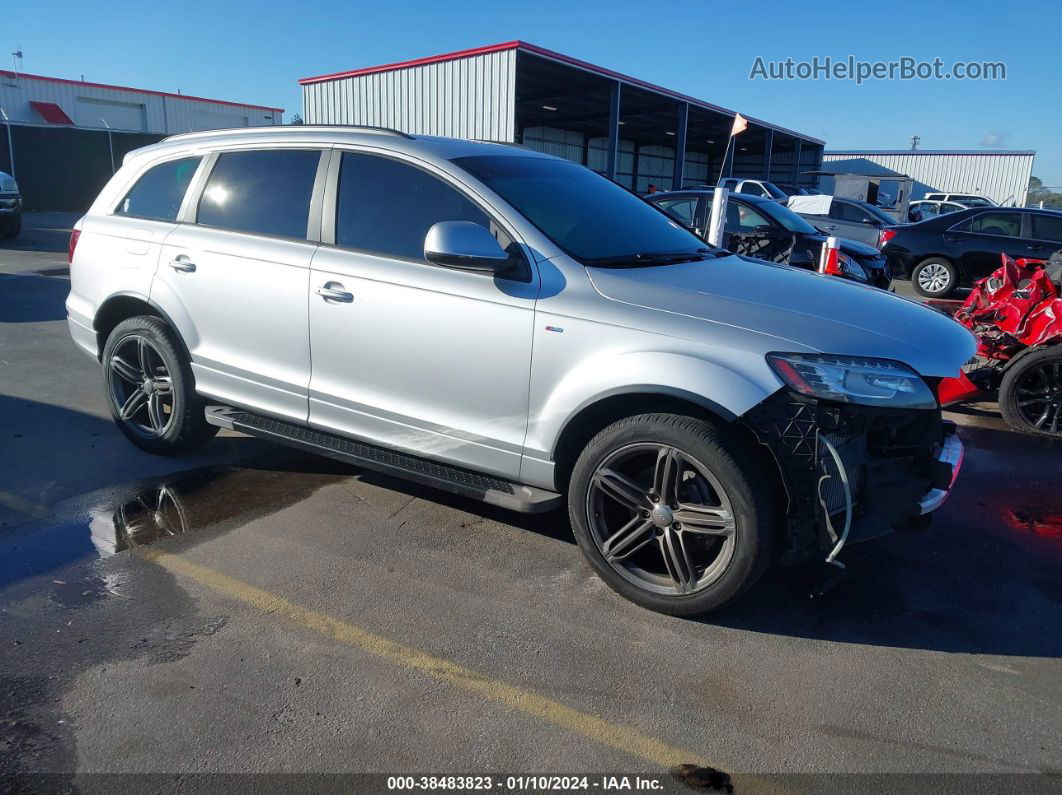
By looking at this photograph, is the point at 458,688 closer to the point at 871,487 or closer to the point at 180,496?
the point at 871,487

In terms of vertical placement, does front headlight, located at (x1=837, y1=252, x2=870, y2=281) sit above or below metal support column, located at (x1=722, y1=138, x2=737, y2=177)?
below

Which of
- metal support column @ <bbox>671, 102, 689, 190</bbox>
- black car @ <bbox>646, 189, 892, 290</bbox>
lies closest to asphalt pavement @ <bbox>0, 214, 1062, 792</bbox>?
black car @ <bbox>646, 189, 892, 290</bbox>

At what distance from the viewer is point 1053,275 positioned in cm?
638

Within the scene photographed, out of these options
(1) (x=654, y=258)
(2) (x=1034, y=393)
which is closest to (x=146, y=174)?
(1) (x=654, y=258)

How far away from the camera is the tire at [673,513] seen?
3.01m

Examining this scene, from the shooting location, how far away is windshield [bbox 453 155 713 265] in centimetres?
365

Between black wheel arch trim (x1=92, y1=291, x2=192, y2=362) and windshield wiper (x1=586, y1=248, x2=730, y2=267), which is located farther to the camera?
black wheel arch trim (x1=92, y1=291, x2=192, y2=362)

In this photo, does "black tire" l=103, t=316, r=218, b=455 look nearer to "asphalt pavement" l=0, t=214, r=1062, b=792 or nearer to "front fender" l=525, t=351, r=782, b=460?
"asphalt pavement" l=0, t=214, r=1062, b=792

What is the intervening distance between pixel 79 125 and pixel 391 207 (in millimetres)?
42017

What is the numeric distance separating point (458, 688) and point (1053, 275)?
6.05 metres

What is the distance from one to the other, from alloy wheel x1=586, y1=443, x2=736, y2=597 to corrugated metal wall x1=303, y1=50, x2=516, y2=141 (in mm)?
15792

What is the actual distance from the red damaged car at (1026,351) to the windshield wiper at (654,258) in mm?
2749

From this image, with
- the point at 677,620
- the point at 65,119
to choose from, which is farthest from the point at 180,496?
the point at 65,119

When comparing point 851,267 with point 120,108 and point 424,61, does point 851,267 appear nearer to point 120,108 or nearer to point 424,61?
point 424,61
